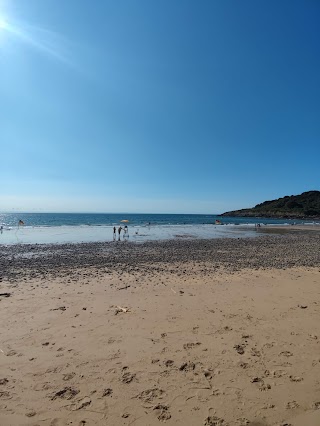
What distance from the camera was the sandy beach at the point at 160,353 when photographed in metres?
4.44

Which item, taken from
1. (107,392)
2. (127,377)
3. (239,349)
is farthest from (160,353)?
(239,349)

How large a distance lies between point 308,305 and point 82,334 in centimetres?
708

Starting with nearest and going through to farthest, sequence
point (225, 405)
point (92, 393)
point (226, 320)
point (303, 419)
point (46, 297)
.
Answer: point (303, 419) → point (225, 405) → point (92, 393) → point (226, 320) → point (46, 297)

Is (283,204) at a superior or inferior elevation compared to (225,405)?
superior

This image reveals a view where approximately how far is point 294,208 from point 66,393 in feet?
551

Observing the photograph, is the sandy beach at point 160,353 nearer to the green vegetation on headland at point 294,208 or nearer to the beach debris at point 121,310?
→ the beach debris at point 121,310

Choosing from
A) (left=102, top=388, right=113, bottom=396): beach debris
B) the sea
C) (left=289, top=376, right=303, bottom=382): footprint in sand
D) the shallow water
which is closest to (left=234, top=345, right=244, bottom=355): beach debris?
(left=289, top=376, right=303, bottom=382): footprint in sand

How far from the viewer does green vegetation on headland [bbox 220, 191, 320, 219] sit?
5531 inches

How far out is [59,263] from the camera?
58.7 feet

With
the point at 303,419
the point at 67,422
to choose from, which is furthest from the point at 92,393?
the point at 303,419

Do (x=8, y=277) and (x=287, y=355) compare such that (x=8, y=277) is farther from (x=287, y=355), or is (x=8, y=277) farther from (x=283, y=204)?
(x=283, y=204)

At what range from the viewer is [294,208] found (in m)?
155

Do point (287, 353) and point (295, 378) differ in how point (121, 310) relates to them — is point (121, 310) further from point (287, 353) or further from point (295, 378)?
point (295, 378)

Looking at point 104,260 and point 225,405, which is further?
point 104,260
